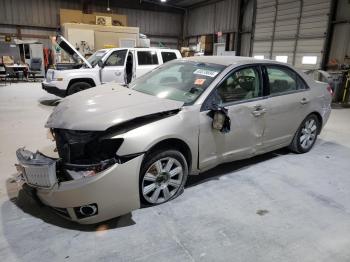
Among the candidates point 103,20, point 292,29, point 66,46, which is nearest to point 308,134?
point 66,46

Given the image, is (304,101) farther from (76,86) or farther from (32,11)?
(32,11)

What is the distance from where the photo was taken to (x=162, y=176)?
106 inches

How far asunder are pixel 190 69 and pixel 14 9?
18856 mm

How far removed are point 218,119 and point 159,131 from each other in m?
0.72

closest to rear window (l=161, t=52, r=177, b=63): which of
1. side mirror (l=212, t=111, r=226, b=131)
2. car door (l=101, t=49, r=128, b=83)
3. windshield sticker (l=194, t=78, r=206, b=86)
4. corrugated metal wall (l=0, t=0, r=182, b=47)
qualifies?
car door (l=101, t=49, r=128, b=83)

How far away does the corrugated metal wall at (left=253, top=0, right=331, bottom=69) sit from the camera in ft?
39.5

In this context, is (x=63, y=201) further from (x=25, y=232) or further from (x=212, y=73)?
(x=212, y=73)

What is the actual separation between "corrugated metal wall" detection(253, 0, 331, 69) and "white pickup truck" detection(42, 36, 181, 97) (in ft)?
25.7

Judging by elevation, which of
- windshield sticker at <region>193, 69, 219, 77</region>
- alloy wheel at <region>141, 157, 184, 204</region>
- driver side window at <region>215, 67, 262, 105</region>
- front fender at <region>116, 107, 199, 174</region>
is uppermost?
windshield sticker at <region>193, 69, 219, 77</region>

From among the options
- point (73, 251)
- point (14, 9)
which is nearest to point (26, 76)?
point (14, 9)

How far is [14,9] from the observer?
17.6m

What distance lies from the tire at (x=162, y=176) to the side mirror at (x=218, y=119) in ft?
1.63

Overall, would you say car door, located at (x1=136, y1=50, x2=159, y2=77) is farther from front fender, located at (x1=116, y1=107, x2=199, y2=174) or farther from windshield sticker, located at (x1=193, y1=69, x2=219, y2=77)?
front fender, located at (x1=116, y1=107, x2=199, y2=174)

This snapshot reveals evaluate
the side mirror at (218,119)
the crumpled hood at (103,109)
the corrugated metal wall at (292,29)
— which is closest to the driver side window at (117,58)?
the crumpled hood at (103,109)
